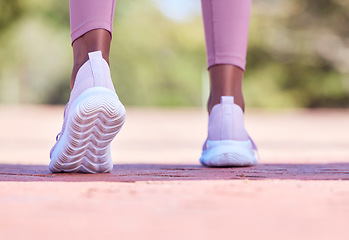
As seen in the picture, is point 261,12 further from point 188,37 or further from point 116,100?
point 116,100

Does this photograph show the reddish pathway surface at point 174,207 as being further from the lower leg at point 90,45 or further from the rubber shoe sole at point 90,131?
the lower leg at point 90,45

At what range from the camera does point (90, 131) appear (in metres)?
1.09

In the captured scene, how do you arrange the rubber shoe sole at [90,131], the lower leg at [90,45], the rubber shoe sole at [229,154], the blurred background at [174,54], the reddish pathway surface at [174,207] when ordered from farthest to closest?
the blurred background at [174,54] → the rubber shoe sole at [229,154] → the lower leg at [90,45] → the rubber shoe sole at [90,131] → the reddish pathway surface at [174,207]

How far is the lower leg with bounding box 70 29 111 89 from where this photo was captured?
3.98 feet

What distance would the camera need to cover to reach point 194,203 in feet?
2.52

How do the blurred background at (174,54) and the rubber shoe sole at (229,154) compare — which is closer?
the rubber shoe sole at (229,154)

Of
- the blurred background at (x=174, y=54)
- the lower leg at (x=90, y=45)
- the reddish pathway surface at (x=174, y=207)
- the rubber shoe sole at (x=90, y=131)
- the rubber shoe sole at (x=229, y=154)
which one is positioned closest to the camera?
the reddish pathway surface at (x=174, y=207)

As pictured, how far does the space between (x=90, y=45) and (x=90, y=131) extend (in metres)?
0.21

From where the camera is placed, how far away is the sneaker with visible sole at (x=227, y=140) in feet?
4.62

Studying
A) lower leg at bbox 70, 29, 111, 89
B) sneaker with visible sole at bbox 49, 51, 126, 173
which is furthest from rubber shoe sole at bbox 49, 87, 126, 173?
lower leg at bbox 70, 29, 111, 89

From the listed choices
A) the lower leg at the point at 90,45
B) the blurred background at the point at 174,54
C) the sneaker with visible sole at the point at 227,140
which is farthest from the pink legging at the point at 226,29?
the blurred background at the point at 174,54

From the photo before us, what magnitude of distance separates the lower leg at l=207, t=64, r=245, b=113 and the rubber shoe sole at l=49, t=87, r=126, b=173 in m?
0.42

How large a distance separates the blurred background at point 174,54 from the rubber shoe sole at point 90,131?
38.8 feet

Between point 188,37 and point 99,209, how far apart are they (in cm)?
1354
